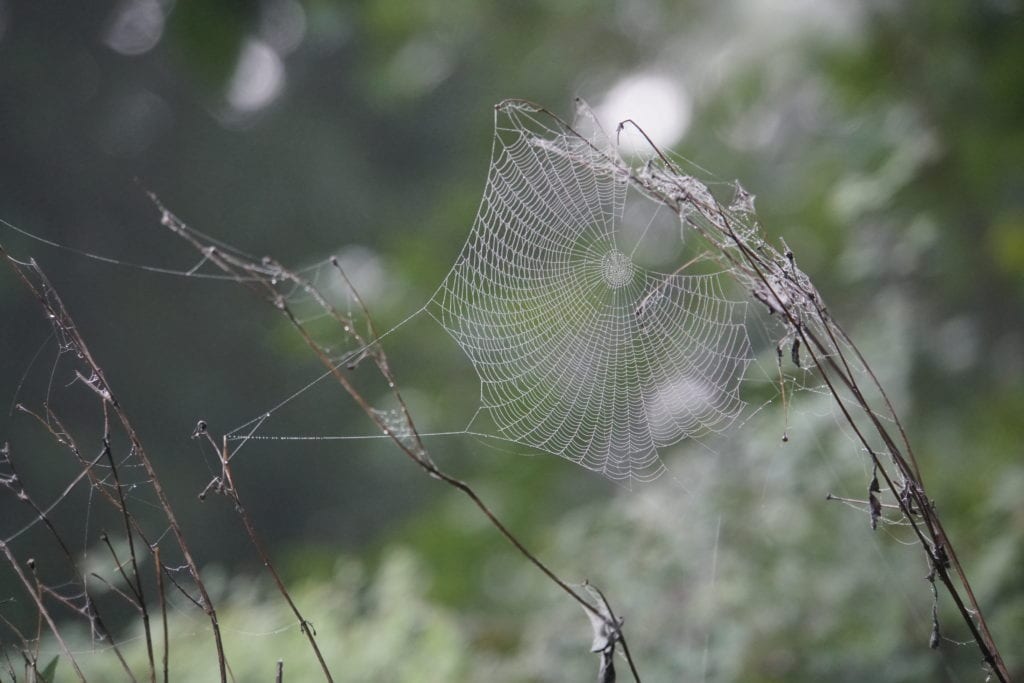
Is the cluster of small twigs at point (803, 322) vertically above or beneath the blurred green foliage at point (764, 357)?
beneath

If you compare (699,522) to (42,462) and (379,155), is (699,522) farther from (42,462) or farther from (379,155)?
(379,155)

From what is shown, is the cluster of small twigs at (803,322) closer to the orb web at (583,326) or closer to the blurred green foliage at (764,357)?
the orb web at (583,326)

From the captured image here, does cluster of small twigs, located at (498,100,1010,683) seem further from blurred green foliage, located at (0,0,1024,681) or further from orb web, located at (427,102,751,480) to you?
blurred green foliage, located at (0,0,1024,681)

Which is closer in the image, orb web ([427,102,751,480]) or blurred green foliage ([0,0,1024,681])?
orb web ([427,102,751,480])

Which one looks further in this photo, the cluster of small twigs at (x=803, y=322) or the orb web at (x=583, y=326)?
the orb web at (x=583, y=326)

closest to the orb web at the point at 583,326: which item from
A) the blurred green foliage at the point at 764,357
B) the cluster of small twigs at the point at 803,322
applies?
the blurred green foliage at the point at 764,357

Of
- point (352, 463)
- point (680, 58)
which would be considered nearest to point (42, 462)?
point (352, 463)

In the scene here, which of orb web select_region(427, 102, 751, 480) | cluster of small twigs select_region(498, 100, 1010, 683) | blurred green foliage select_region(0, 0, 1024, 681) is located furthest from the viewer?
blurred green foliage select_region(0, 0, 1024, 681)

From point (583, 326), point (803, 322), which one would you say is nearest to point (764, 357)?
point (583, 326)

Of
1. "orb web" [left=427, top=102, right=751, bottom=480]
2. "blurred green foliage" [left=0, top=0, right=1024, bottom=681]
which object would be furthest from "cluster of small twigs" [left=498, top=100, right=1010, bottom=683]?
"blurred green foliage" [left=0, top=0, right=1024, bottom=681]
